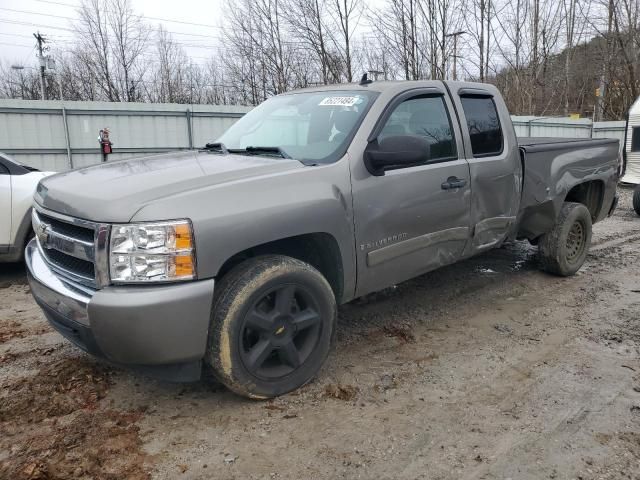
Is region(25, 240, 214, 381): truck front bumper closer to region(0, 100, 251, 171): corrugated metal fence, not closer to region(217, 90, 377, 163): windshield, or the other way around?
region(217, 90, 377, 163): windshield

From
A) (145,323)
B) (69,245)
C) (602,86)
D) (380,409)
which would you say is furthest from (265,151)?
(602,86)

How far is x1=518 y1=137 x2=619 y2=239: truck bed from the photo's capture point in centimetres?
474

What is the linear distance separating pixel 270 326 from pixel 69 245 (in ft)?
3.81

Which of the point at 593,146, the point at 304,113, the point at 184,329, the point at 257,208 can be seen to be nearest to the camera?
the point at 184,329

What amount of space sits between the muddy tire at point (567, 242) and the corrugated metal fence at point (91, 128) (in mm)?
9553

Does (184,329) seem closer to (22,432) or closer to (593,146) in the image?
(22,432)

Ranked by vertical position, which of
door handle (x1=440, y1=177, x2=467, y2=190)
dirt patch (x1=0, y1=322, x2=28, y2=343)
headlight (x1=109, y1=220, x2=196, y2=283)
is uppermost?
door handle (x1=440, y1=177, x2=467, y2=190)

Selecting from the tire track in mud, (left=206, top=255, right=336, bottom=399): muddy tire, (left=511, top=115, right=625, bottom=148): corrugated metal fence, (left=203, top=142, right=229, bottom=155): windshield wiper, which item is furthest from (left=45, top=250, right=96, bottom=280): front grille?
(left=511, top=115, right=625, bottom=148): corrugated metal fence

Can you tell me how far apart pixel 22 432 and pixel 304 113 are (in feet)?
8.75

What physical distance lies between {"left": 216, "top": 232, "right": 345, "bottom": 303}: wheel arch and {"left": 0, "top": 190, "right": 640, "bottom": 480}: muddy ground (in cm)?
63

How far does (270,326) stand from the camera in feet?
9.50

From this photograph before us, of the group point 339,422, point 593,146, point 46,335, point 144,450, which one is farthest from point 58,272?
point 593,146

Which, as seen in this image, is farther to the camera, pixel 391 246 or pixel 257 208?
pixel 391 246

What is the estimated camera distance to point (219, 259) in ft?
8.62
